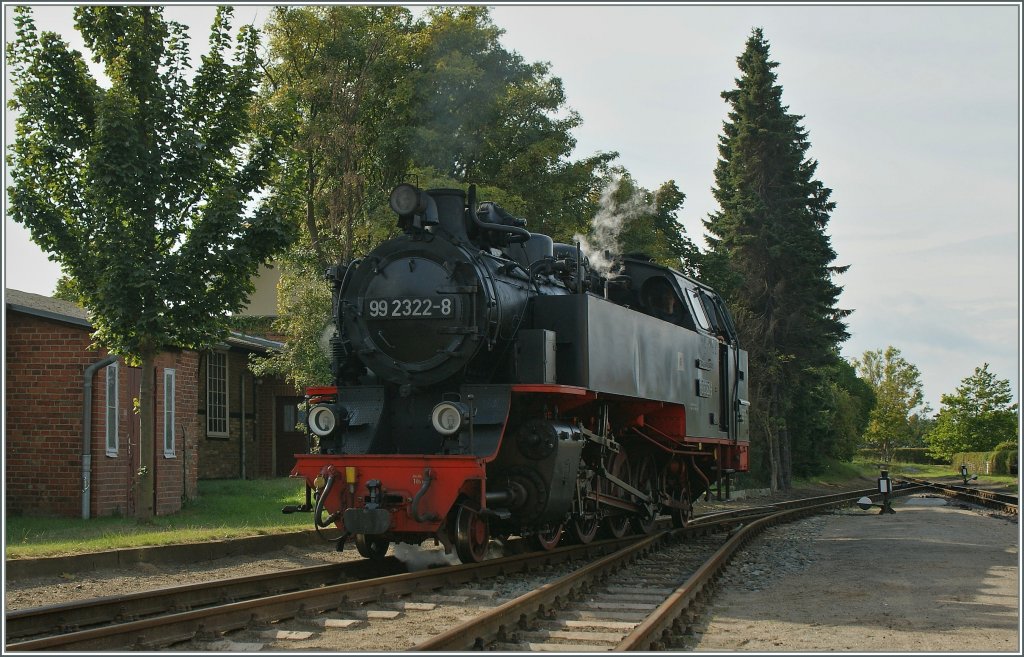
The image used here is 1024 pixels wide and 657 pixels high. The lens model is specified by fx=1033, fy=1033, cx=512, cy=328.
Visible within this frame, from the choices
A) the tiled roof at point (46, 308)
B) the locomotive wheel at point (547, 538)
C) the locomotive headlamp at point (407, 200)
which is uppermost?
the locomotive headlamp at point (407, 200)

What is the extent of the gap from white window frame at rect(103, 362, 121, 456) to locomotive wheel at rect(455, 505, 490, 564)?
24.7 feet

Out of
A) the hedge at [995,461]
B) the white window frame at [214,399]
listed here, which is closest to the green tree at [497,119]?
the white window frame at [214,399]

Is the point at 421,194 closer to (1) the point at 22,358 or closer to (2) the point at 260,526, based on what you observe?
(2) the point at 260,526

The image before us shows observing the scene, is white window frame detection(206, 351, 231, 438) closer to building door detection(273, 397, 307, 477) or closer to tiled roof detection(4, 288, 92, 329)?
building door detection(273, 397, 307, 477)

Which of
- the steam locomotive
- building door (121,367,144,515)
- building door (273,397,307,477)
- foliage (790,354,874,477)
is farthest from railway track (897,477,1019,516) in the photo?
building door (273,397,307,477)

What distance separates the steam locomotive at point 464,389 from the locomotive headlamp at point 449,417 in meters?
0.01

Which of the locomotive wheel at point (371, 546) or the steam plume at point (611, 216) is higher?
A: the steam plume at point (611, 216)

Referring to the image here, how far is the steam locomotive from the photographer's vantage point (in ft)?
28.7

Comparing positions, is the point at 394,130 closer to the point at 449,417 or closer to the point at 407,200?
the point at 407,200

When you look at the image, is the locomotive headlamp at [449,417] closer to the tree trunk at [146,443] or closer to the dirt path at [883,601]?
the dirt path at [883,601]

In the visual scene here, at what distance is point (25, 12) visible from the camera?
1159cm

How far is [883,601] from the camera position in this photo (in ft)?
26.1

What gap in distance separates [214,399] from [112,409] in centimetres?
A: 887

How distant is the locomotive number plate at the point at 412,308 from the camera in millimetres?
9180
